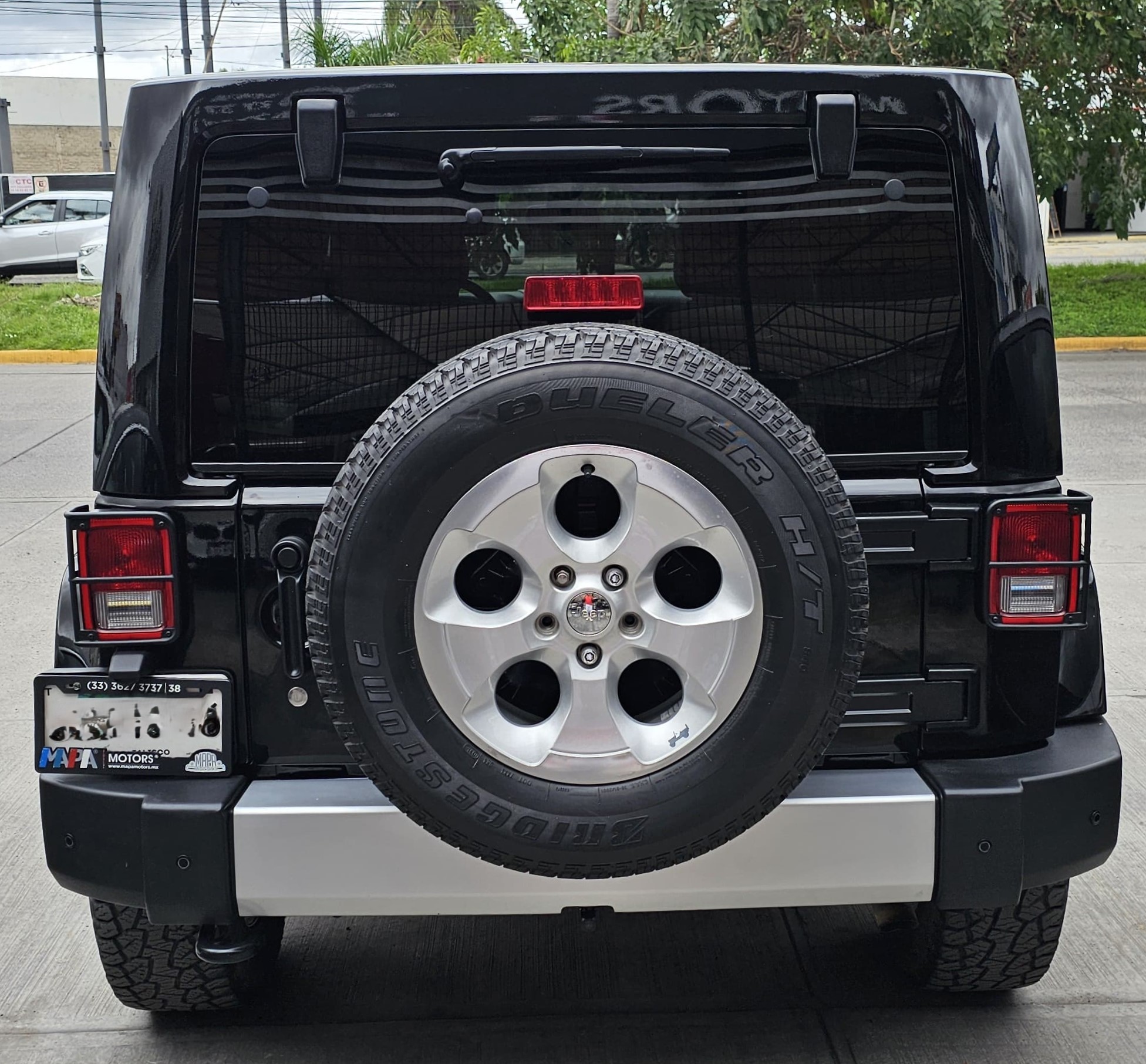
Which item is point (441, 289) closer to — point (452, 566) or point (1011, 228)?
point (452, 566)

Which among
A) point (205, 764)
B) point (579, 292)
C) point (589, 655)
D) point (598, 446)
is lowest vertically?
point (205, 764)

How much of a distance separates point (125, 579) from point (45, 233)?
21736 millimetres

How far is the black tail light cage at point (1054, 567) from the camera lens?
2.50 metres

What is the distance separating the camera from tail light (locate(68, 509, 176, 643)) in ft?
8.14

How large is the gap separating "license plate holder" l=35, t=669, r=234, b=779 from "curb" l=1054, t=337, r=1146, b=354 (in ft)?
46.5

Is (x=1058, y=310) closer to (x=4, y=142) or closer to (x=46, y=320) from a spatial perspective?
(x=46, y=320)

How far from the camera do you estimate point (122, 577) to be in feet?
8.18

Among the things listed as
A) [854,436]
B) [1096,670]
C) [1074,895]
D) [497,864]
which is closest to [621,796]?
[497,864]

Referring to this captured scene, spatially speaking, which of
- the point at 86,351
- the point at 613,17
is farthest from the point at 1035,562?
the point at 86,351

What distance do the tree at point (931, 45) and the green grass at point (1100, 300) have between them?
100 cm

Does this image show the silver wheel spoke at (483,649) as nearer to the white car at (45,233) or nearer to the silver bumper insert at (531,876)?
the silver bumper insert at (531,876)

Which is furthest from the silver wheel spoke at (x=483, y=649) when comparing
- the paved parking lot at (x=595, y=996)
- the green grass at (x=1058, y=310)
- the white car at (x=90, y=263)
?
the white car at (x=90, y=263)

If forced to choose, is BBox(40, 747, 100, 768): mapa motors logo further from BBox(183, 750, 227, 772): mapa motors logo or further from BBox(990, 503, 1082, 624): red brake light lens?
BBox(990, 503, 1082, 624): red brake light lens

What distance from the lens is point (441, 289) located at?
246 cm
